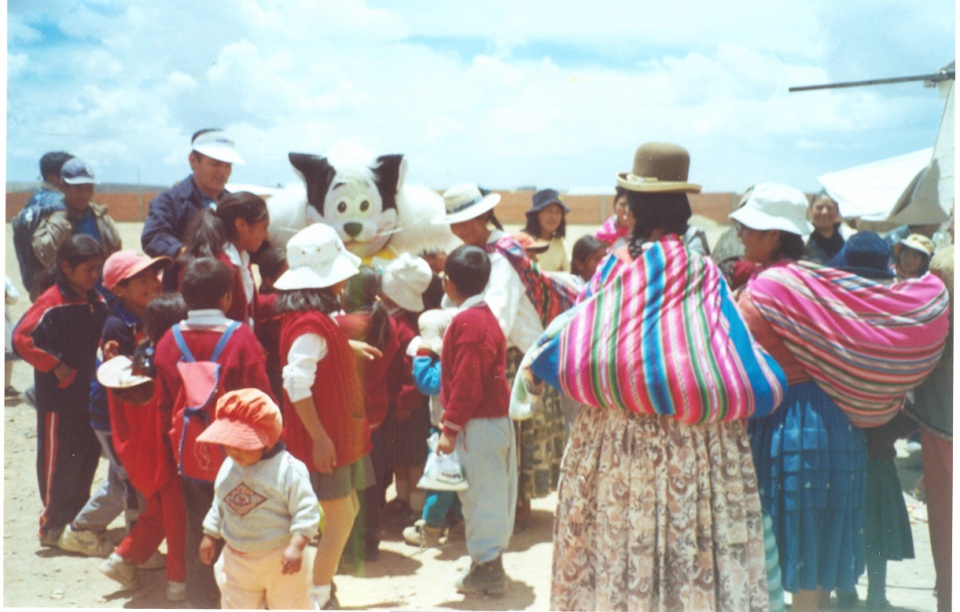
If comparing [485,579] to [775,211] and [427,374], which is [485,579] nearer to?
[427,374]

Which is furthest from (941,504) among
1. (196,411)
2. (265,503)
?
(196,411)

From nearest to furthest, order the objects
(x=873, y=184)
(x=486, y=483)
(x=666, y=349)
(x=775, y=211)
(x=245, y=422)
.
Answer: (x=666, y=349), (x=245, y=422), (x=775, y=211), (x=486, y=483), (x=873, y=184)

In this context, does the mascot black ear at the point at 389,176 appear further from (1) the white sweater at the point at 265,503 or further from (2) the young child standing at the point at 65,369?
(1) the white sweater at the point at 265,503

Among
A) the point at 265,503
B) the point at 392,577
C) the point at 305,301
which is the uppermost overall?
the point at 305,301

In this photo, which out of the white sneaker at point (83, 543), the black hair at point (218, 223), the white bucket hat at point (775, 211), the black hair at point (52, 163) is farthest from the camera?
the black hair at point (52, 163)

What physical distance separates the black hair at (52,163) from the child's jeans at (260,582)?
3.26 metres

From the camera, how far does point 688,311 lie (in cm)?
292

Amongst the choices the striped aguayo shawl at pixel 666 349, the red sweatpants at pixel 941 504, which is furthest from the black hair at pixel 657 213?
the red sweatpants at pixel 941 504

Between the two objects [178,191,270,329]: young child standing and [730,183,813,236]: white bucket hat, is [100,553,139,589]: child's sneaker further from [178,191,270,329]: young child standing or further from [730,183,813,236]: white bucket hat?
[730,183,813,236]: white bucket hat

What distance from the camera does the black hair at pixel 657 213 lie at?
124 inches

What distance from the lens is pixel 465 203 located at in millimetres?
4645

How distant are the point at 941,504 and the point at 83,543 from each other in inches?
151

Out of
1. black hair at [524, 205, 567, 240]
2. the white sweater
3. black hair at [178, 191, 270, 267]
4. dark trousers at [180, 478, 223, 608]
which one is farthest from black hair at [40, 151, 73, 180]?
the white sweater

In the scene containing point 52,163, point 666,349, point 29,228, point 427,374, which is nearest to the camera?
point 666,349
